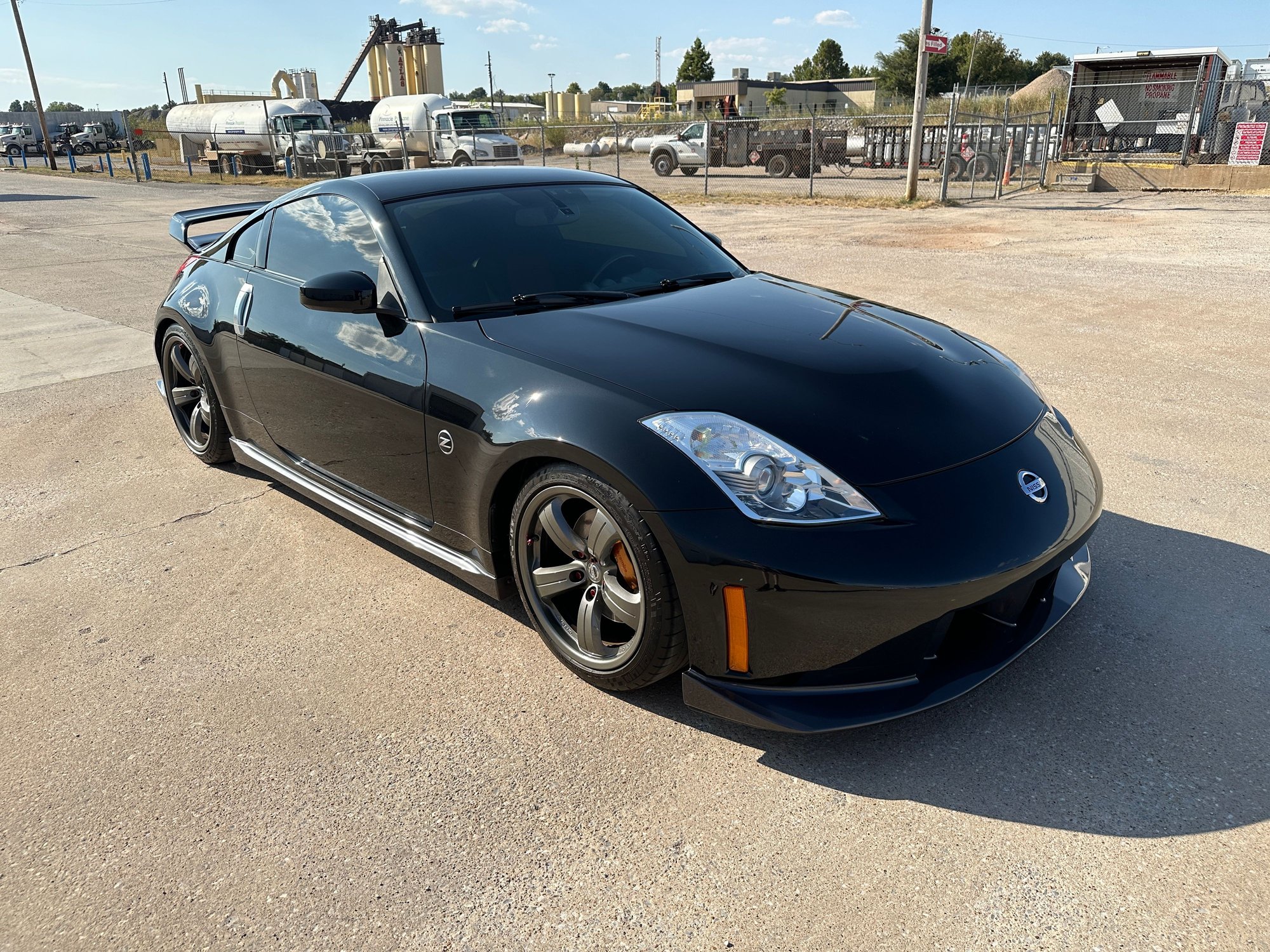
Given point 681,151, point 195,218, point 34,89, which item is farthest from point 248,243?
point 34,89

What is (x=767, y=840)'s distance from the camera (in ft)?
7.19

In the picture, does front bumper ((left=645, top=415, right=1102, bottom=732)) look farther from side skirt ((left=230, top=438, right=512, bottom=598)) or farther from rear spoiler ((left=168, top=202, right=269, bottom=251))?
rear spoiler ((left=168, top=202, right=269, bottom=251))

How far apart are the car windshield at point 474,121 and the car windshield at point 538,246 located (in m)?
28.0

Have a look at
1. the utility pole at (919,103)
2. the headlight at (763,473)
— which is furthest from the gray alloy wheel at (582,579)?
the utility pole at (919,103)

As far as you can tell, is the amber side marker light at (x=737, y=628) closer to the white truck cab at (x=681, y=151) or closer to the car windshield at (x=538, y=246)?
the car windshield at (x=538, y=246)

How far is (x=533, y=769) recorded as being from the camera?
2471 millimetres

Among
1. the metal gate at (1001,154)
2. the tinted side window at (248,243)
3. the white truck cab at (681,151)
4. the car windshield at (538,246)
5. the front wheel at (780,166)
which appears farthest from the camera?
the white truck cab at (681,151)

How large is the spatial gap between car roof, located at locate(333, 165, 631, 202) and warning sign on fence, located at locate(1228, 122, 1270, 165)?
2105 centimetres

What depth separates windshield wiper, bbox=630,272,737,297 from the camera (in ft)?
11.3

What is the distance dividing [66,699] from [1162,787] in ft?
10.3

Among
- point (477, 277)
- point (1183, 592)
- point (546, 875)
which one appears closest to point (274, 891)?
point (546, 875)

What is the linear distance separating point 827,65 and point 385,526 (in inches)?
3844

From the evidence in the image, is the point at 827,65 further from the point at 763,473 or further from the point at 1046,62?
the point at 763,473

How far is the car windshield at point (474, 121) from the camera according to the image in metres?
30.3
